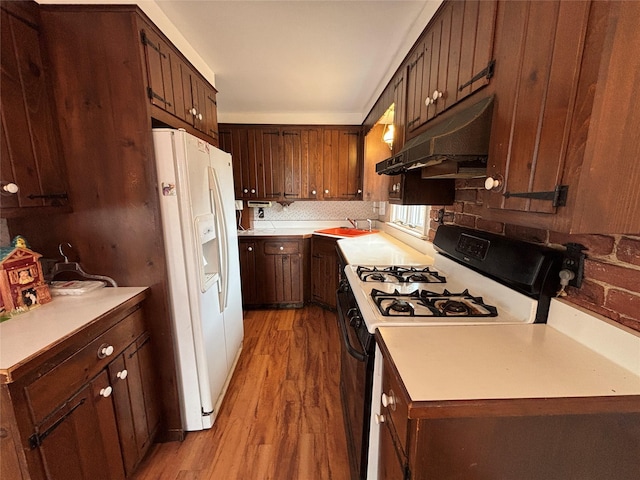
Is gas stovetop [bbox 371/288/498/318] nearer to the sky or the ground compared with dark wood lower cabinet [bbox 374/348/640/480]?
nearer to the sky

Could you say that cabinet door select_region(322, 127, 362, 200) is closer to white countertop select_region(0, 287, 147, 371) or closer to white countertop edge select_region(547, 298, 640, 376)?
white countertop select_region(0, 287, 147, 371)

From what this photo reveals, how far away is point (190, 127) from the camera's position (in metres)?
1.86

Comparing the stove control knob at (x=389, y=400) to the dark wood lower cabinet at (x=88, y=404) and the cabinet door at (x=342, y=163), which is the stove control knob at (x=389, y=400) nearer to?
the dark wood lower cabinet at (x=88, y=404)

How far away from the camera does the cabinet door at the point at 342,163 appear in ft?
10.9

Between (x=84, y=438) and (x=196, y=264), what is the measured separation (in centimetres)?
81

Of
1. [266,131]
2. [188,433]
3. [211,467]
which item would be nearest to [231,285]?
[188,433]

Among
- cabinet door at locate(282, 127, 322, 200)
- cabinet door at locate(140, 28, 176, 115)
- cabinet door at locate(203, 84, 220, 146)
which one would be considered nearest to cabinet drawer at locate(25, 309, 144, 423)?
cabinet door at locate(140, 28, 176, 115)

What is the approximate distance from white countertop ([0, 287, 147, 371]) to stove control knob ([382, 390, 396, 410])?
1.11 metres

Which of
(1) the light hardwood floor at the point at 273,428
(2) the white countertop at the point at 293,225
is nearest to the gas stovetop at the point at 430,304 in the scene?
(1) the light hardwood floor at the point at 273,428

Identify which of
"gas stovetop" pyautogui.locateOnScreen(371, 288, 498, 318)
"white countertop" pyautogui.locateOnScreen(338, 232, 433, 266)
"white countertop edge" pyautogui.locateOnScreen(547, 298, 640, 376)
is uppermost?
"white countertop edge" pyautogui.locateOnScreen(547, 298, 640, 376)

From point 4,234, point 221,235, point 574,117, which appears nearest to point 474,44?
point 574,117

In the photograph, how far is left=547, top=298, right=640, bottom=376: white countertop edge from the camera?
718 mm

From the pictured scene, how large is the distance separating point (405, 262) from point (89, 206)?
1900mm

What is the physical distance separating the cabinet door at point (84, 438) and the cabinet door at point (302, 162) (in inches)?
103
